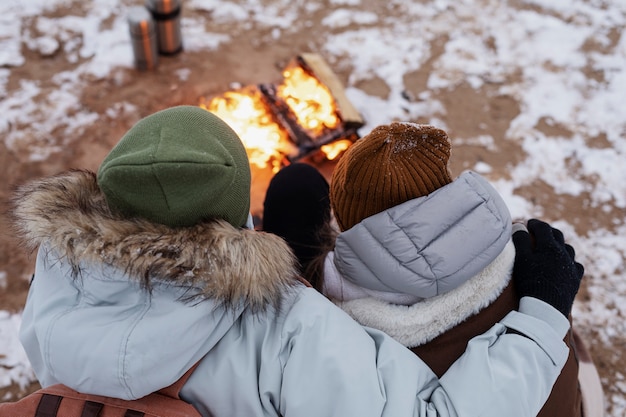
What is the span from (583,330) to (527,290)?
1.34 meters

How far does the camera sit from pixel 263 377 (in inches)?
48.7

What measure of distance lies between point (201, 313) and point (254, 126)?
1.98 metres

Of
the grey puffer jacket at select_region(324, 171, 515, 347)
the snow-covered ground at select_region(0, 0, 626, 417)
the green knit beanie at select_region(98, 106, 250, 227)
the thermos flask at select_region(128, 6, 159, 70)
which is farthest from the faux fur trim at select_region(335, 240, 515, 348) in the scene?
the thermos flask at select_region(128, 6, 159, 70)

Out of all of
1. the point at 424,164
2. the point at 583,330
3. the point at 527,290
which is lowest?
the point at 583,330

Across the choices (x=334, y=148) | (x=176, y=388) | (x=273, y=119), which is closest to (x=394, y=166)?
(x=176, y=388)

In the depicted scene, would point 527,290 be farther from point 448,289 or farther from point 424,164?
point 424,164

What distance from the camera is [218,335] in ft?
4.00

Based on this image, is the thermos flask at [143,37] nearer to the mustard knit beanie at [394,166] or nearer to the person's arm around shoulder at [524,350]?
the mustard knit beanie at [394,166]

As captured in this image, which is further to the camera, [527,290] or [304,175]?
[304,175]

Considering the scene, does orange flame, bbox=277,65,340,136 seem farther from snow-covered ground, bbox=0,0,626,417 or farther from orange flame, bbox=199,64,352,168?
snow-covered ground, bbox=0,0,626,417

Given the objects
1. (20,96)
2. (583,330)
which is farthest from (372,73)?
(20,96)

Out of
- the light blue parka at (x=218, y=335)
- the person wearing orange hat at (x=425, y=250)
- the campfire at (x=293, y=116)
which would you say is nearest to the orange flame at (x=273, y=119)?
the campfire at (x=293, y=116)

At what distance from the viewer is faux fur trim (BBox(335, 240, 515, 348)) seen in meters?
1.38

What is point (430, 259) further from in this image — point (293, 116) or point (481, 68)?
point (481, 68)
